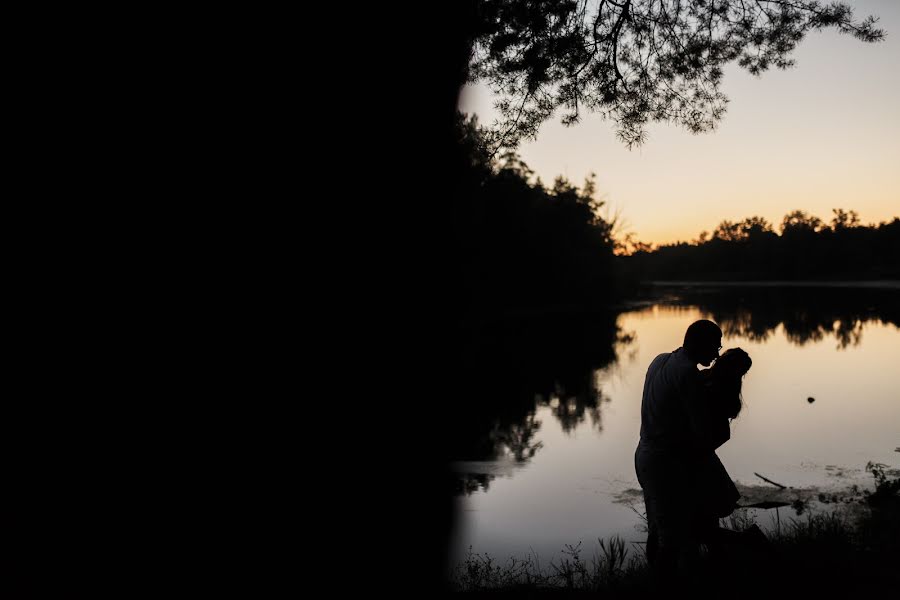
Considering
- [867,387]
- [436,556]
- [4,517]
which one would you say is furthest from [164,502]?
[867,387]

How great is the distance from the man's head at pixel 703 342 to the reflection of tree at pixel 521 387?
5.02ft

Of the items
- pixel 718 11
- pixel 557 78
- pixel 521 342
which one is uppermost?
pixel 718 11

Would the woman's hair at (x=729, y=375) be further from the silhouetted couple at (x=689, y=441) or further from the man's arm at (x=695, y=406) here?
the man's arm at (x=695, y=406)

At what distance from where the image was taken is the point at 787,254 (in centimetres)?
12662

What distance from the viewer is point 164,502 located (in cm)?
363

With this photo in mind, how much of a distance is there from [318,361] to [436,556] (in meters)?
2.78

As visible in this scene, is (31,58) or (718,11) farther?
(718,11)

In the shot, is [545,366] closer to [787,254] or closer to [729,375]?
[729,375]

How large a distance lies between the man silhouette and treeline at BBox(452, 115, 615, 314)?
3304 cm

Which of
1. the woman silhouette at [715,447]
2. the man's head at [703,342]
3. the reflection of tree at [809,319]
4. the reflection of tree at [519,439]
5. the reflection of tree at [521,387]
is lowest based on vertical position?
the reflection of tree at [521,387]

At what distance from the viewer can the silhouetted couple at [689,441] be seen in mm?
3713

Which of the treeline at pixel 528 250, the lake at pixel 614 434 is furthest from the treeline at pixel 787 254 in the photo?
the lake at pixel 614 434

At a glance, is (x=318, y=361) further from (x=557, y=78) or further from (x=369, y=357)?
(x=557, y=78)

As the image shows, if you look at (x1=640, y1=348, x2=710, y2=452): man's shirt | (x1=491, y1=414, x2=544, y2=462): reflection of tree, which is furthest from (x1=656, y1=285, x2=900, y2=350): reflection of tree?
(x1=640, y1=348, x2=710, y2=452): man's shirt
